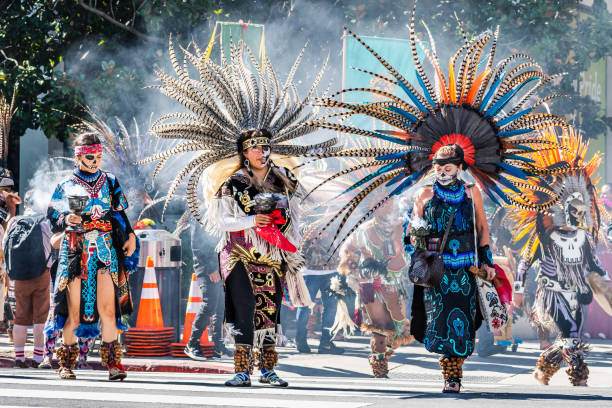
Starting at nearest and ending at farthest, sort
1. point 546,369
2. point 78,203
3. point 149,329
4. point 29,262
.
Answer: point 78,203 → point 546,369 → point 29,262 → point 149,329

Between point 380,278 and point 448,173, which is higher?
point 448,173

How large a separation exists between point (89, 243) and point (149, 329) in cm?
379

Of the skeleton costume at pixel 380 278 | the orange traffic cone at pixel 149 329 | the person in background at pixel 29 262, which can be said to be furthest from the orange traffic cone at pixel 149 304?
the skeleton costume at pixel 380 278

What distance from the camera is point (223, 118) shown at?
771 centimetres

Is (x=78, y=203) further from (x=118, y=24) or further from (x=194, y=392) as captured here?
(x=118, y=24)

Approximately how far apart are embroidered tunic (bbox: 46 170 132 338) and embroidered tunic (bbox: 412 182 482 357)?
229 centimetres

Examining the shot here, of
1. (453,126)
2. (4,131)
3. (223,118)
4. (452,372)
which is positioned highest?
(4,131)

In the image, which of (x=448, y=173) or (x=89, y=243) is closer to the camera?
(x=448, y=173)

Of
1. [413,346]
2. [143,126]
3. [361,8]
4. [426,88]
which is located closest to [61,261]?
[426,88]

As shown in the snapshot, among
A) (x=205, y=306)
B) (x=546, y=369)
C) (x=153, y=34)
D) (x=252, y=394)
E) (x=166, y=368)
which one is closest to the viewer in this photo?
(x=252, y=394)

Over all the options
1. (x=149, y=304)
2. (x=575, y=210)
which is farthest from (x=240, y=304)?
(x=149, y=304)

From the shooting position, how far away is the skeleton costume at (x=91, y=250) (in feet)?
24.9

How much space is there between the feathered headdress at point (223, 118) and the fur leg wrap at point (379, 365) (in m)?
2.90

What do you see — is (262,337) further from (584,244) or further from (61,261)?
(584,244)
